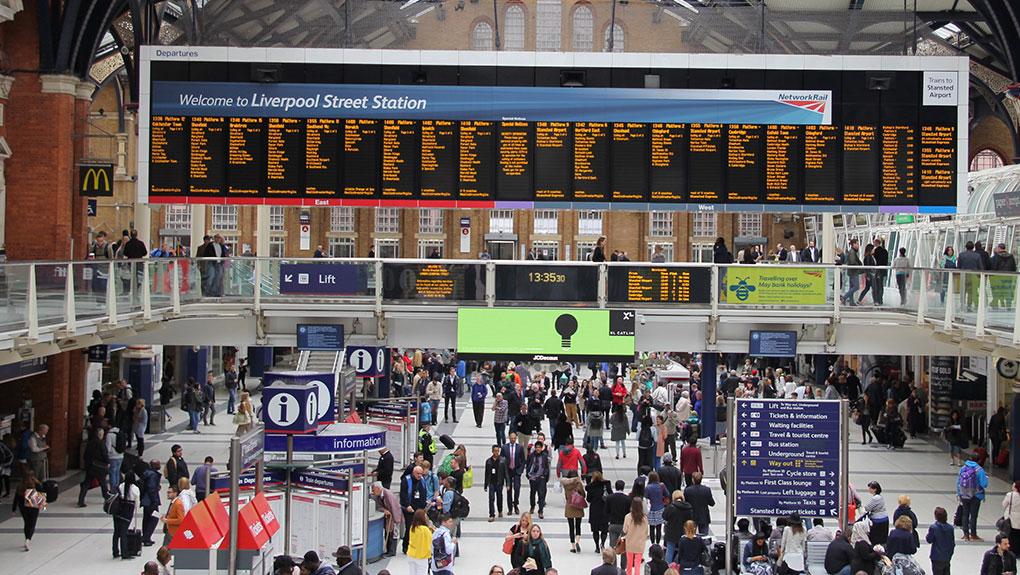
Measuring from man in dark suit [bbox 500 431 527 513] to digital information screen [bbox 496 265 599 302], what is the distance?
10.8 ft

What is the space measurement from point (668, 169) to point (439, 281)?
5351mm

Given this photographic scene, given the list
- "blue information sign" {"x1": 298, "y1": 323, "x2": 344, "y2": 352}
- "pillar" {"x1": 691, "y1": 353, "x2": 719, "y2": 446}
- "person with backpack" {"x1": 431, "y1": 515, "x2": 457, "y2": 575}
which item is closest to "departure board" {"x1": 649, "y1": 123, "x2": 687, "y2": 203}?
"pillar" {"x1": 691, "y1": 353, "x2": 719, "y2": 446}

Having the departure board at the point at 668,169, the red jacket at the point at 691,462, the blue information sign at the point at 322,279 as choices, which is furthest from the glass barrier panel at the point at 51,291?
the departure board at the point at 668,169

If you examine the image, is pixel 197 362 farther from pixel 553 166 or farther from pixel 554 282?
pixel 554 282

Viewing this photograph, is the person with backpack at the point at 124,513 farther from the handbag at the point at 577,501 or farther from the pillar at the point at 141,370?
the pillar at the point at 141,370

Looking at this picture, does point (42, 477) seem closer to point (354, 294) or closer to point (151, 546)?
point (151, 546)

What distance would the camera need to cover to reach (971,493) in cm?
1920

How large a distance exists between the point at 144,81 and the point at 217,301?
4.95 metres

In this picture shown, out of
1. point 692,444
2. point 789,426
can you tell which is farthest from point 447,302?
point 789,426

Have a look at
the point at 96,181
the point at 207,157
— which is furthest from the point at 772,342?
the point at 96,181

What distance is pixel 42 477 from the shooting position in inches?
883

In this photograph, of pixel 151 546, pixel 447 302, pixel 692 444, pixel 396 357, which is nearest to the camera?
pixel 151 546

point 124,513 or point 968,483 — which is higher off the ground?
point 968,483

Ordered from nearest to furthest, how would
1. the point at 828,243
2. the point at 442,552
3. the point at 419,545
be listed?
the point at 419,545 → the point at 442,552 → the point at 828,243
